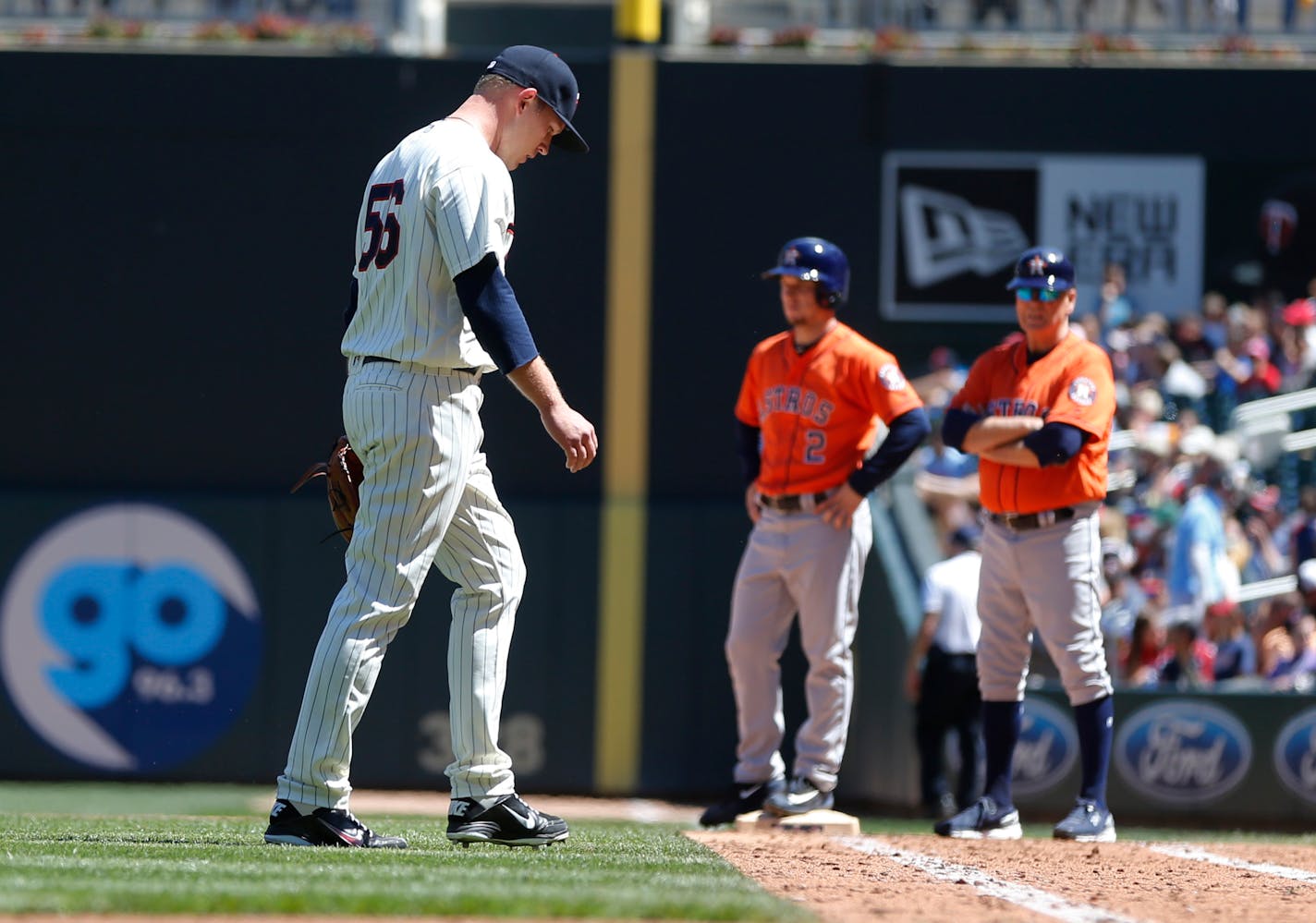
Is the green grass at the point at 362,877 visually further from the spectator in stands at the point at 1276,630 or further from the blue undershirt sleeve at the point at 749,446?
the spectator in stands at the point at 1276,630

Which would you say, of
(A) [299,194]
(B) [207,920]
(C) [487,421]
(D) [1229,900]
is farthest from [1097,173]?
(B) [207,920]

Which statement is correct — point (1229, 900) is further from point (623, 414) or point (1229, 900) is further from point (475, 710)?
point (623, 414)

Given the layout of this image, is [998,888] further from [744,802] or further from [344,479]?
[744,802]

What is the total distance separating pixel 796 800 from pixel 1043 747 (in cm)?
369

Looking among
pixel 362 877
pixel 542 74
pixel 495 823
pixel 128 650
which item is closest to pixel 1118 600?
pixel 128 650

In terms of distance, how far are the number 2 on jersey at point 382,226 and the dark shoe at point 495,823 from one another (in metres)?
1.38

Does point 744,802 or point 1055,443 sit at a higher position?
point 1055,443

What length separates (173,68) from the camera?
1143 centimetres

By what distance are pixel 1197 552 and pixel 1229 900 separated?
640 cm

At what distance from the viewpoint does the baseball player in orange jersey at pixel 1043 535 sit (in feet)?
19.6

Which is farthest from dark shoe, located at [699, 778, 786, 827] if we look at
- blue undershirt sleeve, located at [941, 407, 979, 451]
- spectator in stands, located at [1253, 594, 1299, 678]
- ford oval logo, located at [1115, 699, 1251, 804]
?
spectator in stands, located at [1253, 594, 1299, 678]

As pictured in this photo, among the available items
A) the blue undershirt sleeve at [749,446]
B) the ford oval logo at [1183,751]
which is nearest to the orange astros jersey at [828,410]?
the blue undershirt sleeve at [749,446]

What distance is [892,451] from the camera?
246 inches

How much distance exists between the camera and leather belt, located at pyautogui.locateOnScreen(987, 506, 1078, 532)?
6012mm
